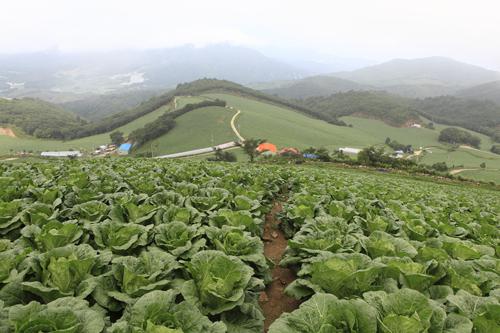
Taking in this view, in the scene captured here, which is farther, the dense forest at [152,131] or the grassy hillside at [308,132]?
the grassy hillside at [308,132]

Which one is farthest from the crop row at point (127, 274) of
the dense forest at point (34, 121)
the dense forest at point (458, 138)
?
the dense forest at point (34, 121)

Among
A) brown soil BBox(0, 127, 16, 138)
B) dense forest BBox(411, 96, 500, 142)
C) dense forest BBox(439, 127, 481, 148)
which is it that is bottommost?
brown soil BBox(0, 127, 16, 138)

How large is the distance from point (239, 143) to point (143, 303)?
82.0 meters

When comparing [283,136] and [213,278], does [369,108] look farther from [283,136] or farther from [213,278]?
[213,278]

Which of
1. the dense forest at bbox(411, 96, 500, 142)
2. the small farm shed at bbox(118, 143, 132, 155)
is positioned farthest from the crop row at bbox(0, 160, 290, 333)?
the dense forest at bbox(411, 96, 500, 142)

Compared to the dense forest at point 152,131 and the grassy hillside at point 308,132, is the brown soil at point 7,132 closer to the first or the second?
the dense forest at point 152,131

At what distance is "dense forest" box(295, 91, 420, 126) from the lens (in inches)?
5758

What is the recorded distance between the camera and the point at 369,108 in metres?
164

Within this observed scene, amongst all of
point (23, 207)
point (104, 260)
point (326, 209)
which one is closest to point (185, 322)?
point (104, 260)

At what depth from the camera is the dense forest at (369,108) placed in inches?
5758

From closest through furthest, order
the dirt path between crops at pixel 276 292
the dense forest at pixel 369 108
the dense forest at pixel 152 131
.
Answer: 1. the dirt path between crops at pixel 276 292
2. the dense forest at pixel 152 131
3. the dense forest at pixel 369 108

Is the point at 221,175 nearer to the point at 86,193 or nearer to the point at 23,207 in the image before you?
the point at 86,193

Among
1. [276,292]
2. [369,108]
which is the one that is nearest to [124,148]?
[276,292]

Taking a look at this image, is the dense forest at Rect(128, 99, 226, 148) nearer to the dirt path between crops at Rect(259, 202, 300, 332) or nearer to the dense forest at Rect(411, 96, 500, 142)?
the dirt path between crops at Rect(259, 202, 300, 332)
